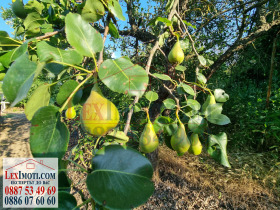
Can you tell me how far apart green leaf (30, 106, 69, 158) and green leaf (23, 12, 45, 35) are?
0.49 m

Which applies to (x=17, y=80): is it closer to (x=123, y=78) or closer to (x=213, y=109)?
(x=123, y=78)

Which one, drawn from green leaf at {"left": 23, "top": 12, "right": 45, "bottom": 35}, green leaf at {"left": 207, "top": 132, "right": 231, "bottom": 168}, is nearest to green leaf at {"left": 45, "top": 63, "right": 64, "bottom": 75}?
green leaf at {"left": 23, "top": 12, "right": 45, "bottom": 35}

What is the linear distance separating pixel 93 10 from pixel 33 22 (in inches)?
13.3

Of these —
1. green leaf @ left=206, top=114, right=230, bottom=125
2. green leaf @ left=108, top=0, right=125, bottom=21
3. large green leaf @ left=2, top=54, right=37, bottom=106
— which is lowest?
green leaf @ left=206, top=114, right=230, bottom=125

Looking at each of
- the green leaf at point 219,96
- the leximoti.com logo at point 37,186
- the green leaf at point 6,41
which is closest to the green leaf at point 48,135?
the leximoti.com logo at point 37,186

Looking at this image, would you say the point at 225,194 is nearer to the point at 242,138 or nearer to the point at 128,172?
the point at 242,138

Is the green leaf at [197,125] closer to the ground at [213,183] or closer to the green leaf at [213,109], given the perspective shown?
the green leaf at [213,109]

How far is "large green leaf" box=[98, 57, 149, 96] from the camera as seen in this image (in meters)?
0.31

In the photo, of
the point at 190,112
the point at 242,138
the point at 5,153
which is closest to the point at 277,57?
the point at 242,138

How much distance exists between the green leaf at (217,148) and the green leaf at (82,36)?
0.46m

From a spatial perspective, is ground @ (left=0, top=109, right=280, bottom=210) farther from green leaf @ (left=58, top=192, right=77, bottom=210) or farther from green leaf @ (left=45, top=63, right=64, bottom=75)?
green leaf @ (left=45, top=63, right=64, bottom=75)

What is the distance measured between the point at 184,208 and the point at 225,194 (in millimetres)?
410

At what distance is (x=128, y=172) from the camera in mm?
331

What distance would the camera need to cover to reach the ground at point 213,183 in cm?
144
